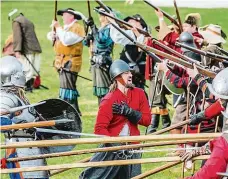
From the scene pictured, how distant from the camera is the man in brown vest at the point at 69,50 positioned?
623 inches

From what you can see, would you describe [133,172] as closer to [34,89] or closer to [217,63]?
[217,63]

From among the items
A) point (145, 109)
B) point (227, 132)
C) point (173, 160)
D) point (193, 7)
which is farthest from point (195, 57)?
point (193, 7)

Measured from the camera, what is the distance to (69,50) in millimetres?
15938

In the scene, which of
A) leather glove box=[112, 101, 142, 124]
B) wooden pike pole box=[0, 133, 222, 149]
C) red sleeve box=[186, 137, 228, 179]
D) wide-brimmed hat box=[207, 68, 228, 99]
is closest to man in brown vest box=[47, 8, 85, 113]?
leather glove box=[112, 101, 142, 124]

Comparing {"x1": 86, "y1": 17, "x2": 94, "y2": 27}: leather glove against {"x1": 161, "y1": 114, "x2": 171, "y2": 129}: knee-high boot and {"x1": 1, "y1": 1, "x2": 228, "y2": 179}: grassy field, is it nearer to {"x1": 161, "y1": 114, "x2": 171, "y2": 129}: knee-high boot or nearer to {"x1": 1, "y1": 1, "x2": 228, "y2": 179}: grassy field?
{"x1": 1, "y1": 1, "x2": 228, "y2": 179}: grassy field

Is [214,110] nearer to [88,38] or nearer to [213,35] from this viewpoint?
[213,35]

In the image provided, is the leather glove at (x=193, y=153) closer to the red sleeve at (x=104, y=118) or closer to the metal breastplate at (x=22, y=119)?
the red sleeve at (x=104, y=118)

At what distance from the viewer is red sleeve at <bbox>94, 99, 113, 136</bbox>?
9.84 meters

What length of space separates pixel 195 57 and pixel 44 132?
2.62 metres

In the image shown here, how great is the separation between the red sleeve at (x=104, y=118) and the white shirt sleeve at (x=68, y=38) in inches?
233

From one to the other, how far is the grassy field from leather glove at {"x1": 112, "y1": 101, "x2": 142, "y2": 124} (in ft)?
6.97

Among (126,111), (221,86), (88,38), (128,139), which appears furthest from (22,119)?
(88,38)

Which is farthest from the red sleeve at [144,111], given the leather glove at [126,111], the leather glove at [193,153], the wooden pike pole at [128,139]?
the wooden pike pole at [128,139]

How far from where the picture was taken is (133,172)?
32.9 ft
